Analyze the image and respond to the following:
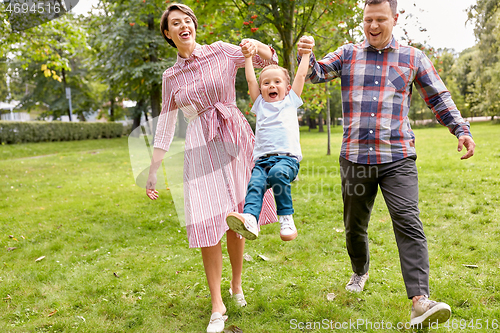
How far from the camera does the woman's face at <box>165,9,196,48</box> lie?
114 inches

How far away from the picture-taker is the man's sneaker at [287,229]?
2.43 metres

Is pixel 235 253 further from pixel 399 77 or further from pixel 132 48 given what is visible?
pixel 132 48

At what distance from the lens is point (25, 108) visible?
32.5 metres

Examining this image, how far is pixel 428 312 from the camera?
2.47 m

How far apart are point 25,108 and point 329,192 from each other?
3307 cm

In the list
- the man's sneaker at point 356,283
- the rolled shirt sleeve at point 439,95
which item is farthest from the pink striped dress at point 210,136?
the man's sneaker at point 356,283

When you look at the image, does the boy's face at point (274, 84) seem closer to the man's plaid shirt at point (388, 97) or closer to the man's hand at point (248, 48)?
the man's hand at point (248, 48)

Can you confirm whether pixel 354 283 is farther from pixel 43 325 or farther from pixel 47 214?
pixel 47 214

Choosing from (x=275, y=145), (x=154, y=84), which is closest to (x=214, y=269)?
(x=275, y=145)

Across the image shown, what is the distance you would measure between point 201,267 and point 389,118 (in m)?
2.88

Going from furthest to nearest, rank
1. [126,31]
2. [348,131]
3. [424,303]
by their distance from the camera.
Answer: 1. [126,31]
2. [348,131]
3. [424,303]

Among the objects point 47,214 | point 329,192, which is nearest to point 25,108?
point 47,214

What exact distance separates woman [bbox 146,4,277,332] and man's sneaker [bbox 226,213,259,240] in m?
0.61

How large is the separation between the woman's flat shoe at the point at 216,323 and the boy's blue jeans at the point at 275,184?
109 cm
